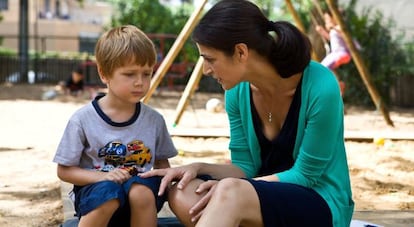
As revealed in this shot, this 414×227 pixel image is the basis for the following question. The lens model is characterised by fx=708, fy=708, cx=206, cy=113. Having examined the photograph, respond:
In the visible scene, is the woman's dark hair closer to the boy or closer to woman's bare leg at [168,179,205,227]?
the boy

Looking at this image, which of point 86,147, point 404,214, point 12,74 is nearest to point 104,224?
point 86,147

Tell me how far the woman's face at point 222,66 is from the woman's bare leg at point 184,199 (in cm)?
39

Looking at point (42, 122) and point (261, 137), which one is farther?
point (42, 122)

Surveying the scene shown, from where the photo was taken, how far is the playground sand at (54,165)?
448cm

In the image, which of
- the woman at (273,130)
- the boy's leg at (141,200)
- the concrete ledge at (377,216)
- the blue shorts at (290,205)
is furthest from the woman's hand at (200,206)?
the concrete ledge at (377,216)

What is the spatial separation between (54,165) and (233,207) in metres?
3.87

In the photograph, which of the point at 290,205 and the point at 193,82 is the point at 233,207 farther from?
the point at 193,82

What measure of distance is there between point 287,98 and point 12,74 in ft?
57.2

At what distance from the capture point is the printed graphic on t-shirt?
271 cm

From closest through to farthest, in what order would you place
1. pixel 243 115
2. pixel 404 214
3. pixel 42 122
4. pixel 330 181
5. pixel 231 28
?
pixel 231 28, pixel 330 181, pixel 243 115, pixel 404 214, pixel 42 122

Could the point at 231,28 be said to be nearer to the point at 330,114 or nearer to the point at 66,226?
the point at 330,114

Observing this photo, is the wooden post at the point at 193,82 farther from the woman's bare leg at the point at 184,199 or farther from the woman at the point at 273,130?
the woman's bare leg at the point at 184,199

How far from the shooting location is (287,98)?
2.63 m

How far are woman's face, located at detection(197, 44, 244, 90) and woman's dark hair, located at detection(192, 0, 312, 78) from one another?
2cm
